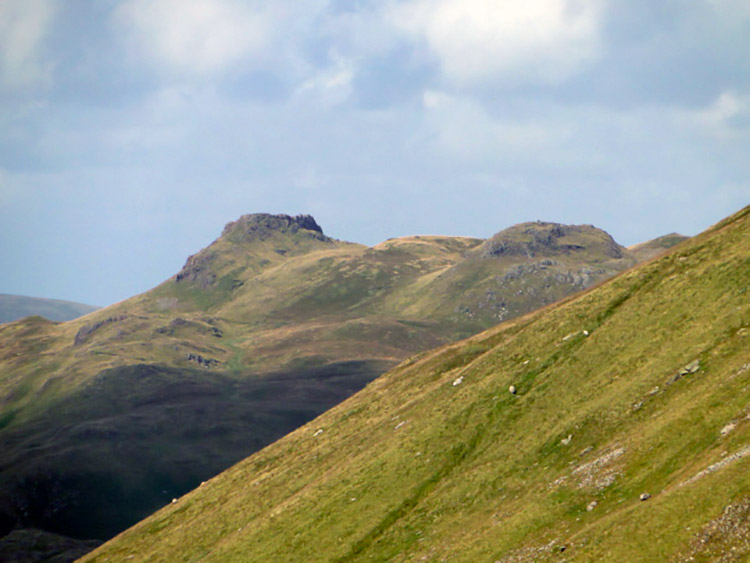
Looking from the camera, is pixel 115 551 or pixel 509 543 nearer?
pixel 509 543

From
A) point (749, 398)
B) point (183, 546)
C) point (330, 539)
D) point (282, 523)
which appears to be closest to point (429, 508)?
point (330, 539)

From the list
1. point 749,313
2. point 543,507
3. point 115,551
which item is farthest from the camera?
point 115,551

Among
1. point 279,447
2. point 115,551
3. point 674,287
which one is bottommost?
point 115,551

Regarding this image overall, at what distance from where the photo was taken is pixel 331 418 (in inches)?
5182

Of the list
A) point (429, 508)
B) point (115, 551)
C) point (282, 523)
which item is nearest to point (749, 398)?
point (429, 508)

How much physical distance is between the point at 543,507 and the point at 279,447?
79.8m

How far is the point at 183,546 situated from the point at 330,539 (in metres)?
35.8

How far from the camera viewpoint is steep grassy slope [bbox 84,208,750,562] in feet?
164

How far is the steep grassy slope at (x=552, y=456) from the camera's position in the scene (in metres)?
50.1

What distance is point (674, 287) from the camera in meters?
89.2

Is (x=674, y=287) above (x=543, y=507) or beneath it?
above

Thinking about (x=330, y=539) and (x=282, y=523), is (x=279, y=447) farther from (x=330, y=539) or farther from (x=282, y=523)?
(x=330, y=539)

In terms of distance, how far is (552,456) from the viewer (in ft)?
230

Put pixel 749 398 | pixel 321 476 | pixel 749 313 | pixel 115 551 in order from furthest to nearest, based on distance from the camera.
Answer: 1. pixel 115 551
2. pixel 321 476
3. pixel 749 313
4. pixel 749 398
